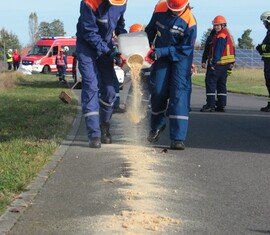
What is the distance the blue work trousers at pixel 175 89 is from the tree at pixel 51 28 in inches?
4323

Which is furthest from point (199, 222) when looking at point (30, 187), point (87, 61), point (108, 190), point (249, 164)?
point (87, 61)

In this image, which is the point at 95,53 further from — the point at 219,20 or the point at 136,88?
the point at 219,20

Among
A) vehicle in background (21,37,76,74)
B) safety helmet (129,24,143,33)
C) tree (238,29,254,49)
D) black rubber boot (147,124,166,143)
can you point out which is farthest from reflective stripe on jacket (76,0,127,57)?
tree (238,29,254,49)

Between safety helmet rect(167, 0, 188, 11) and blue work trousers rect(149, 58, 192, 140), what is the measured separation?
713mm

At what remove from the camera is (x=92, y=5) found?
766 centimetres

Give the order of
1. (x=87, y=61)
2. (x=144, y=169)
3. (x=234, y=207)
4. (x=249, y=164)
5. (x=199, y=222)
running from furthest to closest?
(x=87, y=61) < (x=249, y=164) < (x=144, y=169) < (x=234, y=207) < (x=199, y=222)

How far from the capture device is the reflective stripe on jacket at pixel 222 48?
1359 centimetres

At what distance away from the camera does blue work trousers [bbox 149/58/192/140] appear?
26.7 ft

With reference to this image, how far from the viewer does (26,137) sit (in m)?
8.92

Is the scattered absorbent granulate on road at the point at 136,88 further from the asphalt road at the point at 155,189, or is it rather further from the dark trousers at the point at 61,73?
the dark trousers at the point at 61,73

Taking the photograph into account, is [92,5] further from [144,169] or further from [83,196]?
[83,196]

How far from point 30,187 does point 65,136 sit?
11.0 ft

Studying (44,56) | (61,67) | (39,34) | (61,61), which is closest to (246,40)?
(39,34)

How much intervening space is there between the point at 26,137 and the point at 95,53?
1.82 metres
